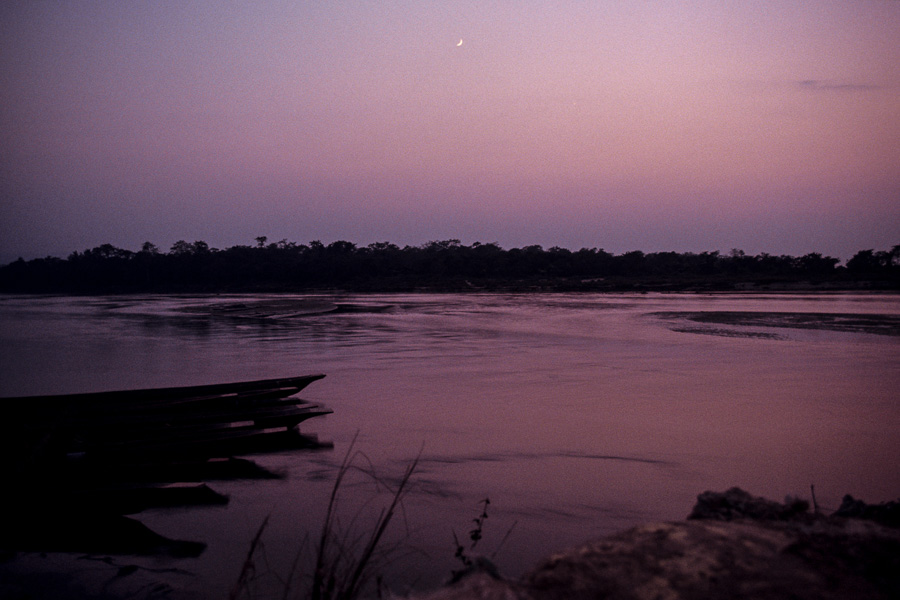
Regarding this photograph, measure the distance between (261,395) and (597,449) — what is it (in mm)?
3868

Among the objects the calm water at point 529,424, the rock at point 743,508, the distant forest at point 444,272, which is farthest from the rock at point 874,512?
the distant forest at point 444,272

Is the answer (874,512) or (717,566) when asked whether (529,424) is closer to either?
(874,512)

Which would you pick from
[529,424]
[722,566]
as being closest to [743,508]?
[722,566]

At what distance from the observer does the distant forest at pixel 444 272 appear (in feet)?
172

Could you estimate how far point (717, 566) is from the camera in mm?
2232

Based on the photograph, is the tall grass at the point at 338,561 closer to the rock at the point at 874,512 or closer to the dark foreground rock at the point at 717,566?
the dark foreground rock at the point at 717,566

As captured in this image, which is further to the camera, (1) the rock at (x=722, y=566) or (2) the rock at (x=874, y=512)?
(2) the rock at (x=874, y=512)

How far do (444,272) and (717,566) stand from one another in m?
66.6

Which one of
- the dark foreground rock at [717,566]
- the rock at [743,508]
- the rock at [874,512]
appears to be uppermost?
the dark foreground rock at [717,566]

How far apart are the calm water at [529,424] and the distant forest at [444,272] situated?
1454 inches

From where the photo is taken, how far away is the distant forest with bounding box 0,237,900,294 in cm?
5256

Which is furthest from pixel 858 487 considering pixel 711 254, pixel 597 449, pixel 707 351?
pixel 711 254

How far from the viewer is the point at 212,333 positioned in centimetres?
2092

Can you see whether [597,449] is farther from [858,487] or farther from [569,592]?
[569,592]
